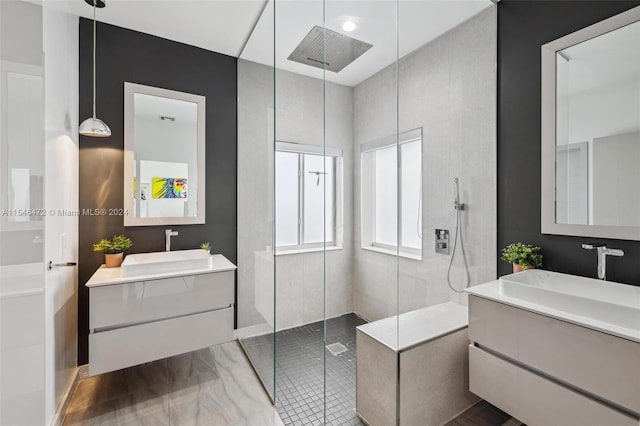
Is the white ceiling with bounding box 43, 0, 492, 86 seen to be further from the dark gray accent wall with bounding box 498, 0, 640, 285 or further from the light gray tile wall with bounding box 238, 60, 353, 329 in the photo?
the dark gray accent wall with bounding box 498, 0, 640, 285

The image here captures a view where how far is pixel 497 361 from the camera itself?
4.81 ft

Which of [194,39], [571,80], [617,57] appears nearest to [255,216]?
[194,39]

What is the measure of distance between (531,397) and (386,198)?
3.75 feet

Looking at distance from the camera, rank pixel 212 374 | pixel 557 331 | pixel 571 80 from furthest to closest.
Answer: pixel 212 374, pixel 571 80, pixel 557 331

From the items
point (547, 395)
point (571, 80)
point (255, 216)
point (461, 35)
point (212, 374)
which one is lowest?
point (212, 374)

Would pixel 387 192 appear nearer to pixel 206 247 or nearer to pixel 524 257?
pixel 524 257

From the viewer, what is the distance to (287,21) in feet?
A: 6.38

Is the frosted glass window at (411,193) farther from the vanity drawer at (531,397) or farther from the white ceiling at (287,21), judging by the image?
the vanity drawer at (531,397)

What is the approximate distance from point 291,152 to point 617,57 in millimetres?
1796

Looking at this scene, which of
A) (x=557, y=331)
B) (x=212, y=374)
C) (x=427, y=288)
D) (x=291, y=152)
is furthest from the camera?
(x=212, y=374)

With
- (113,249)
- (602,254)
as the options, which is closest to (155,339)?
(113,249)

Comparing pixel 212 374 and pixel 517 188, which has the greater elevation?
pixel 517 188

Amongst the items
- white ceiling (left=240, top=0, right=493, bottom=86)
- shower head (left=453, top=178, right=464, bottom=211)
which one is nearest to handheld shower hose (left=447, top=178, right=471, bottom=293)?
shower head (left=453, top=178, right=464, bottom=211)

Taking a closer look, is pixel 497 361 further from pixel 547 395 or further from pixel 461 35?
A: pixel 461 35
